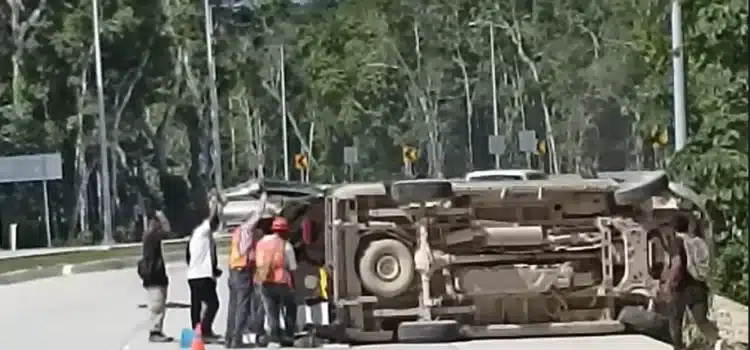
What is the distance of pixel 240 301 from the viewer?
20.9 metres

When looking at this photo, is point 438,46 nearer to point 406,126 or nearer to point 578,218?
point 406,126

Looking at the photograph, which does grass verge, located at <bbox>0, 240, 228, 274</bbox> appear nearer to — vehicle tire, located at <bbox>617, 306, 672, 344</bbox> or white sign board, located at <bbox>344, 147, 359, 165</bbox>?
vehicle tire, located at <bbox>617, 306, 672, 344</bbox>

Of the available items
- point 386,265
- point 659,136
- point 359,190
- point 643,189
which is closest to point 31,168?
point 659,136

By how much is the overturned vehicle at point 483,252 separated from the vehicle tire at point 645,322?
2.7 inches

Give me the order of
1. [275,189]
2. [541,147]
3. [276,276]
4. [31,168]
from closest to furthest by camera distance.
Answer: [276,276] < [275,189] < [31,168] < [541,147]

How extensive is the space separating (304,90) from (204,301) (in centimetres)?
7589

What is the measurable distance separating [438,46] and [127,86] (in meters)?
19.9

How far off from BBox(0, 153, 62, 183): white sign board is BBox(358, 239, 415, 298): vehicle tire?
4386 centimetres

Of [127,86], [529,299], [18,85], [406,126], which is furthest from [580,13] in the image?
[529,299]

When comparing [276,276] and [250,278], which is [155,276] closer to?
[250,278]

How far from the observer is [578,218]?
2000 cm

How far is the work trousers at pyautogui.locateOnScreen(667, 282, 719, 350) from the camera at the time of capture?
18.6 m

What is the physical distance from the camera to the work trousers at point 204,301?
70.1ft

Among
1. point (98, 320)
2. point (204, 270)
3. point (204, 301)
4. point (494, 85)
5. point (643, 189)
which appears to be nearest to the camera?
point (643, 189)
